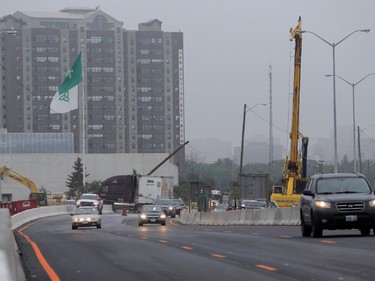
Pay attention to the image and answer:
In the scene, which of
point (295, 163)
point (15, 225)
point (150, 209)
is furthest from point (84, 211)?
point (295, 163)

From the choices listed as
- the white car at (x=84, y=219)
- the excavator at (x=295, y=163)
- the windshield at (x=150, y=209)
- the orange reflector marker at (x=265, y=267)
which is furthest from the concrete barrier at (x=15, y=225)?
the excavator at (x=295, y=163)

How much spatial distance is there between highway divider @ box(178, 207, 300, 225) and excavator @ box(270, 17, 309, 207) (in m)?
4.69

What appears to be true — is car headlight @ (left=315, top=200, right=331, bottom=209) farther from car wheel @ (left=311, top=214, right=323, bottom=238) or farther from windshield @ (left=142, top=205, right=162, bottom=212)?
windshield @ (left=142, top=205, right=162, bottom=212)

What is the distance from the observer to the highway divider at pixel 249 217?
46812mm

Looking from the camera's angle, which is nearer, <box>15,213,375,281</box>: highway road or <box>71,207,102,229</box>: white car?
<box>15,213,375,281</box>: highway road

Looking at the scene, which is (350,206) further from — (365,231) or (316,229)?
(365,231)

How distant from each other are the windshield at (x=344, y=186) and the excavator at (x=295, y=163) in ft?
106

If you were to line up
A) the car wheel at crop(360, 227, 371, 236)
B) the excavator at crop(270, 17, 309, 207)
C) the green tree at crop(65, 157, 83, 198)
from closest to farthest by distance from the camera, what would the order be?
the car wheel at crop(360, 227, 371, 236)
the excavator at crop(270, 17, 309, 207)
the green tree at crop(65, 157, 83, 198)

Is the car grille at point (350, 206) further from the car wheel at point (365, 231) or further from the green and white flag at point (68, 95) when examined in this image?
the green and white flag at point (68, 95)

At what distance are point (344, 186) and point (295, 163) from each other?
3424 cm

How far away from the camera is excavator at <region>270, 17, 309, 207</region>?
62659 millimetres

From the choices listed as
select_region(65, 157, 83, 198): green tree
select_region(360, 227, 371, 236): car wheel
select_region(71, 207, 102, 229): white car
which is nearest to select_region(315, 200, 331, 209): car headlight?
select_region(360, 227, 371, 236): car wheel

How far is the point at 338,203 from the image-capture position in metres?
28.4

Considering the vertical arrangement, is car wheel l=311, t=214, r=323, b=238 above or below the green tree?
below
